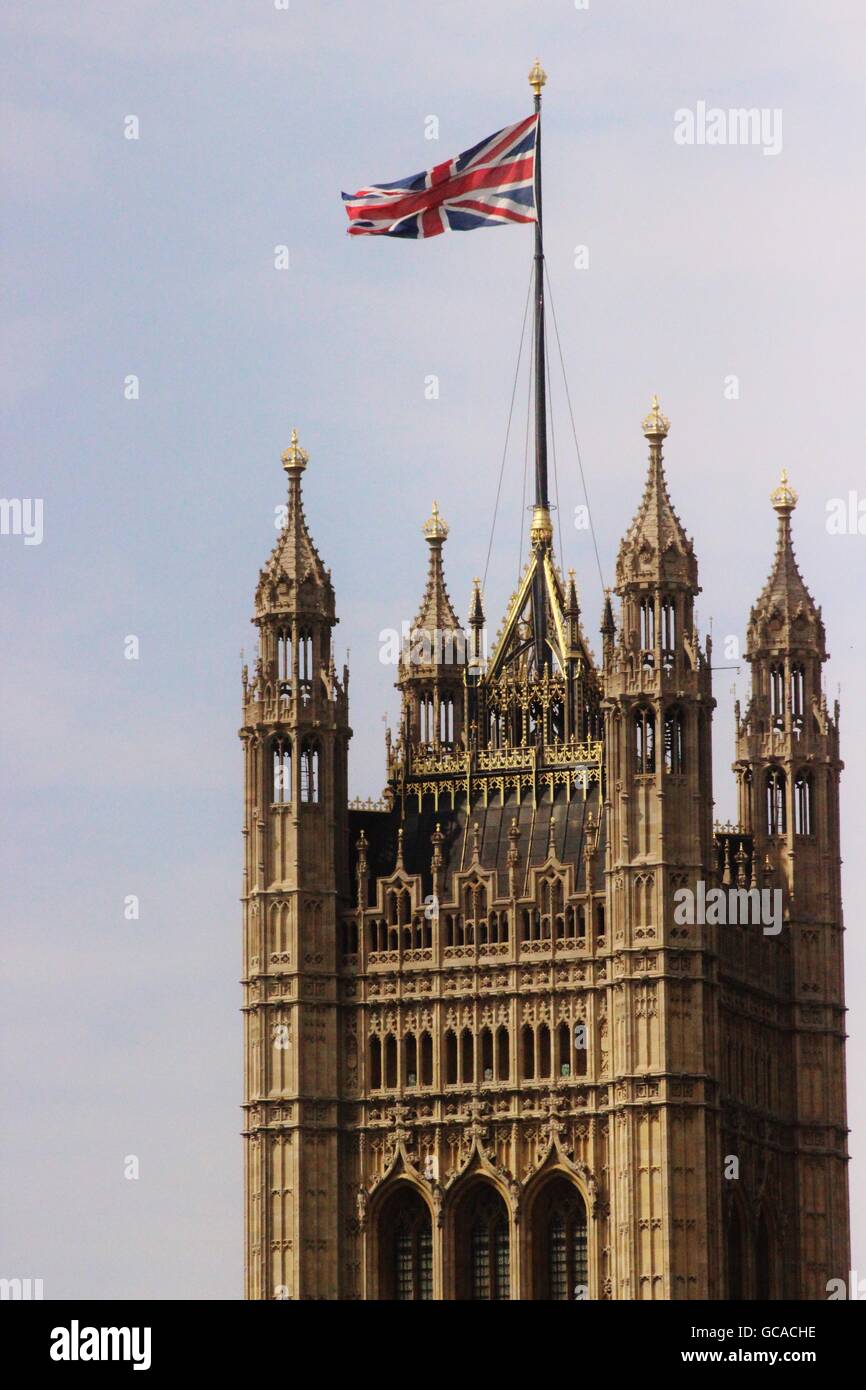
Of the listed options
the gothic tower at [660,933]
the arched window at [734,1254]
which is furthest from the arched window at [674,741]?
the arched window at [734,1254]

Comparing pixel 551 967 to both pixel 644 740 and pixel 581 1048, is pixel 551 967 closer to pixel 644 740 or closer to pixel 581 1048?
pixel 581 1048

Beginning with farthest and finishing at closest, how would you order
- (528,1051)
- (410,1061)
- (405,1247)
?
(410,1061)
(405,1247)
(528,1051)

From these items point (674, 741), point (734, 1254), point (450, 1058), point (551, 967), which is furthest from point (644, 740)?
point (734, 1254)

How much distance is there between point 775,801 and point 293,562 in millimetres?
16799

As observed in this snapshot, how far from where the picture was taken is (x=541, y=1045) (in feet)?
563

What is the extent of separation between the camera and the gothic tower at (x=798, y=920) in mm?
176375

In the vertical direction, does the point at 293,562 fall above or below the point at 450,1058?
above

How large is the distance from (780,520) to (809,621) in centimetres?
398

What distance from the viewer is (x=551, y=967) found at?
563 ft
